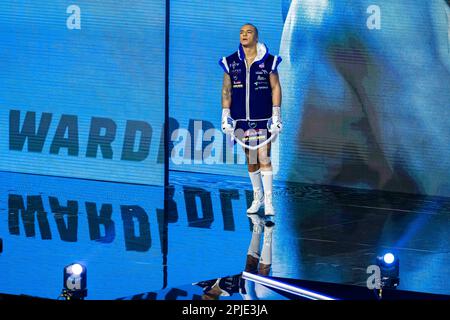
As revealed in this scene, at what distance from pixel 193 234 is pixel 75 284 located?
11.0ft

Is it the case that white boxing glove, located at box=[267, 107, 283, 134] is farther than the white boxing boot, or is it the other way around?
the white boxing boot

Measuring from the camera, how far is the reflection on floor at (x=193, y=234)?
779 cm

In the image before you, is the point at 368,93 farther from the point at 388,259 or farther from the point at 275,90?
the point at 388,259

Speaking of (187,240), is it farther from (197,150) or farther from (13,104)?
(13,104)

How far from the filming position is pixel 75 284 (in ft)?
19.9

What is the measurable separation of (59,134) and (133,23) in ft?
4.98

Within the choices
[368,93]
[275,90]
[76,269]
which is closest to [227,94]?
[275,90]

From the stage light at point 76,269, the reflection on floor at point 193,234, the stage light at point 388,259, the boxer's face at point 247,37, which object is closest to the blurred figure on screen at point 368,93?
the reflection on floor at point 193,234

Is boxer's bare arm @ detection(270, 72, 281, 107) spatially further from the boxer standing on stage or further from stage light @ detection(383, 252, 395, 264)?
stage light @ detection(383, 252, 395, 264)

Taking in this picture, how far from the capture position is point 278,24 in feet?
37.9

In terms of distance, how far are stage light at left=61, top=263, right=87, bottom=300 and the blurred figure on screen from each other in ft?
19.4

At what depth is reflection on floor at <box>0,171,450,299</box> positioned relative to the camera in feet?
25.6

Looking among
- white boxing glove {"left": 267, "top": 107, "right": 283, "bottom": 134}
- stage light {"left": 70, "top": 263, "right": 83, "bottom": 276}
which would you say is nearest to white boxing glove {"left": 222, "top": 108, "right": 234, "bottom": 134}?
white boxing glove {"left": 267, "top": 107, "right": 283, "bottom": 134}
